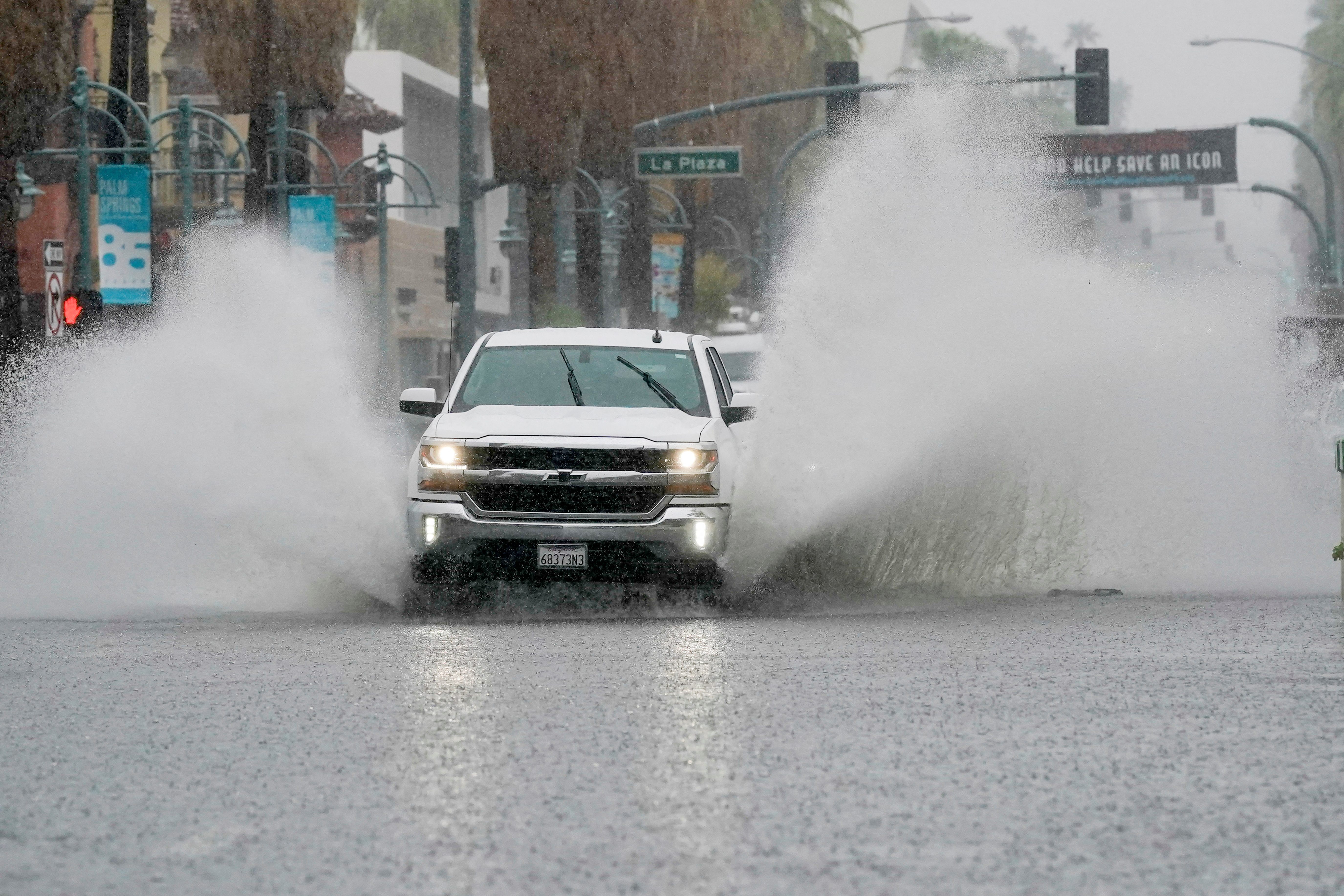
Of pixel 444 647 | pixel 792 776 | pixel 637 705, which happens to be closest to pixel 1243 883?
pixel 792 776

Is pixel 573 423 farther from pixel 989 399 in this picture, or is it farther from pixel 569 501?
pixel 989 399

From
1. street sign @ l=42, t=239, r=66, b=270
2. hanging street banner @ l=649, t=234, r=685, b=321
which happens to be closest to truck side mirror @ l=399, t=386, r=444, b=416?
street sign @ l=42, t=239, r=66, b=270

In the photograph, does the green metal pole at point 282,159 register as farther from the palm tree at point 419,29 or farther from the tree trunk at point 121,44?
the palm tree at point 419,29

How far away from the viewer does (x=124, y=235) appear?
33125 millimetres

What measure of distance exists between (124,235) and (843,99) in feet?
33.4

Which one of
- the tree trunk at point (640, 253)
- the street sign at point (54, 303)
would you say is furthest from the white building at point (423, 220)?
the street sign at point (54, 303)

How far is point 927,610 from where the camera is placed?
547 inches

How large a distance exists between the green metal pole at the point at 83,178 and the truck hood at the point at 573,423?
19.5 meters

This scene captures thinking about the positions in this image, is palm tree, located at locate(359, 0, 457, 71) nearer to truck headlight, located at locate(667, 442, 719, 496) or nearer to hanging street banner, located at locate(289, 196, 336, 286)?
hanging street banner, located at locate(289, 196, 336, 286)

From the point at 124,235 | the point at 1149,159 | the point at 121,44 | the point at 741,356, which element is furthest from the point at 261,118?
the point at 1149,159

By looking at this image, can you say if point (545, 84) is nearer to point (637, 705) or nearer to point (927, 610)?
point (927, 610)

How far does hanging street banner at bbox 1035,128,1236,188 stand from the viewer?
2677 inches

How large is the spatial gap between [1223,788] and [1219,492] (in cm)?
986

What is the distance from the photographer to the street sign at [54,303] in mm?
29250
